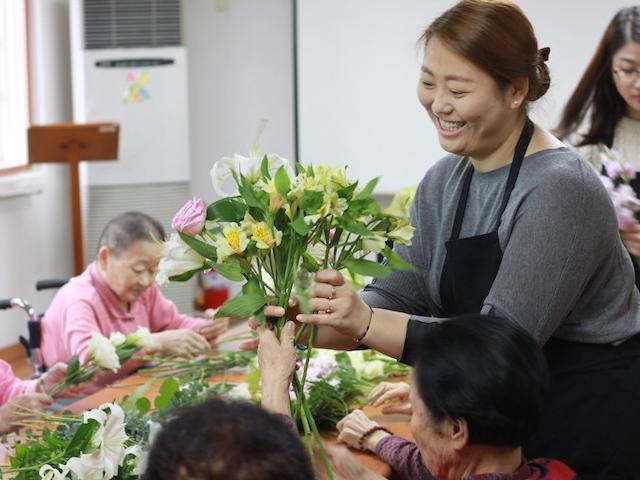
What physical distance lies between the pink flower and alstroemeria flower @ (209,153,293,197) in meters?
0.05

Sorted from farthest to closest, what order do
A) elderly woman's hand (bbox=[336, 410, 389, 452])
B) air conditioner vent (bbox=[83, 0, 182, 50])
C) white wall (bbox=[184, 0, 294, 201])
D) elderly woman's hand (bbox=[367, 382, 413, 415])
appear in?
white wall (bbox=[184, 0, 294, 201]) → air conditioner vent (bbox=[83, 0, 182, 50]) → elderly woman's hand (bbox=[367, 382, 413, 415]) → elderly woman's hand (bbox=[336, 410, 389, 452])

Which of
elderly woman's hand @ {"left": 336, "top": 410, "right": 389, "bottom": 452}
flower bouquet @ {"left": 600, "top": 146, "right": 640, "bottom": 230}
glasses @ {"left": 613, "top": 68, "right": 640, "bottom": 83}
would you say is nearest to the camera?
elderly woman's hand @ {"left": 336, "top": 410, "right": 389, "bottom": 452}

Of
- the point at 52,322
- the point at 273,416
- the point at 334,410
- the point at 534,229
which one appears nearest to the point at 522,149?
the point at 534,229

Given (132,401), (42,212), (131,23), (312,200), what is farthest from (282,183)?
(131,23)

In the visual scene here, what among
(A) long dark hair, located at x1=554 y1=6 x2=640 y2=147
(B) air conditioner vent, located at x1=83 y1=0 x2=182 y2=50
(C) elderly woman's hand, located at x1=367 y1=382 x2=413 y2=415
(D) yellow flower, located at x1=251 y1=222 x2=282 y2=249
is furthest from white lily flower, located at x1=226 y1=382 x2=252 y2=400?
(B) air conditioner vent, located at x1=83 y1=0 x2=182 y2=50

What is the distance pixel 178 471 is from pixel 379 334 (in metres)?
0.82

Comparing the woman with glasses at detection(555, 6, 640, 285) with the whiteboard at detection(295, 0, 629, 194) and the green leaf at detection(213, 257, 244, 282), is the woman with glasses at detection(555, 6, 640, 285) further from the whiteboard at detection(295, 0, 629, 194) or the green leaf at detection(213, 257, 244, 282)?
the whiteboard at detection(295, 0, 629, 194)

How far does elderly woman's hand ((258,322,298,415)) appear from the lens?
5.56 ft

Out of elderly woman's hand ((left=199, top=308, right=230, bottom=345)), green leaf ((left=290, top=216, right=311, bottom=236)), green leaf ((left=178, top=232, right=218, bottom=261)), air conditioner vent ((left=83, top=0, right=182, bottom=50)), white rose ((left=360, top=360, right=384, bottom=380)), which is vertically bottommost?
elderly woman's hand ((left=199, top=308, right=230, bottom=345))

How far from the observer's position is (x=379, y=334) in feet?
6.18

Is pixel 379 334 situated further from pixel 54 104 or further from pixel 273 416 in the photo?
pixel 54 104

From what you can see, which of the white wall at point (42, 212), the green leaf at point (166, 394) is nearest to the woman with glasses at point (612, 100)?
the green leaf at point (166, 394)

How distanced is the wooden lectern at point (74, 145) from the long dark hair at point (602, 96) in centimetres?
381

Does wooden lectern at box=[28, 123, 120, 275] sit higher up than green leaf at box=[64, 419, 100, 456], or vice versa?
wooden lectern at box=[28, 123, 120, 275]
